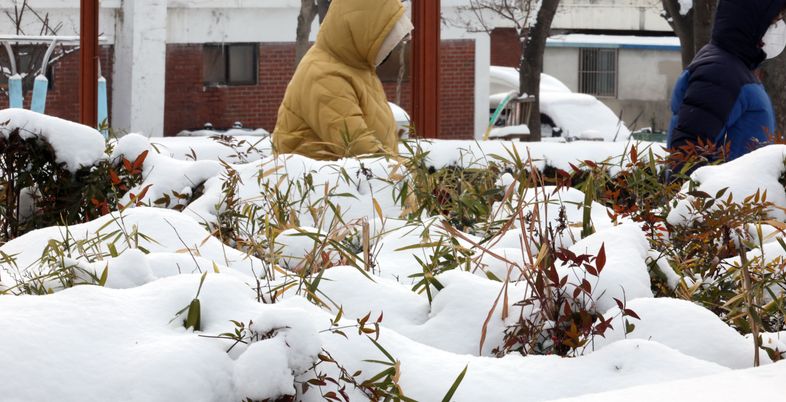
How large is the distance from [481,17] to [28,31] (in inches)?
126

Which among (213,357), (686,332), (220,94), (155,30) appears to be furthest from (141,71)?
(213,357)

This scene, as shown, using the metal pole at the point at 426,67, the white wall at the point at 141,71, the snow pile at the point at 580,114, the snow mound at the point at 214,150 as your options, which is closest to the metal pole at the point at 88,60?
the white wall at the point at 141,71

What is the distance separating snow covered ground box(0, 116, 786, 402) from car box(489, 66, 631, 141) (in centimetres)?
503

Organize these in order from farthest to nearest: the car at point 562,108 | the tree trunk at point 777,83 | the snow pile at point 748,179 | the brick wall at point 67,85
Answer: the tree trunk at point 777,83
the car at point 562,108
the brick wall at point 67,85
the snow pile at point 748,179

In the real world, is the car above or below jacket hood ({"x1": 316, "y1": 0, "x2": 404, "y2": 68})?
below

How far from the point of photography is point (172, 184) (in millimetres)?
5301

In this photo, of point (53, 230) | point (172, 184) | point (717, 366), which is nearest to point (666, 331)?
point (717, 366)

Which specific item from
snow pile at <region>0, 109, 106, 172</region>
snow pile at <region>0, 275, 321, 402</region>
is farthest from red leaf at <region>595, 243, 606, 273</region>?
snow pile at <region>0, 109, 106, 172</region>

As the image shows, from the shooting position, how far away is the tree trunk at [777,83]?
1107cm

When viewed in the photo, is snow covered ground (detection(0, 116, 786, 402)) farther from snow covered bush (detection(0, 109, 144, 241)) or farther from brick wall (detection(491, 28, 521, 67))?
brick wall (detection(491, 28, 521, 67))

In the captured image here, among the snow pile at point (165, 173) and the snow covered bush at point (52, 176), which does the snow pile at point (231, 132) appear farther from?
the snow covered bush at point (52, 176)

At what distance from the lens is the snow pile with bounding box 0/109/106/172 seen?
4969 millimetres

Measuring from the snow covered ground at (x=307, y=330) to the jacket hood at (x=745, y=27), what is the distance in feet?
8.20

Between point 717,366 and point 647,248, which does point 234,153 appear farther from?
point 717,366
